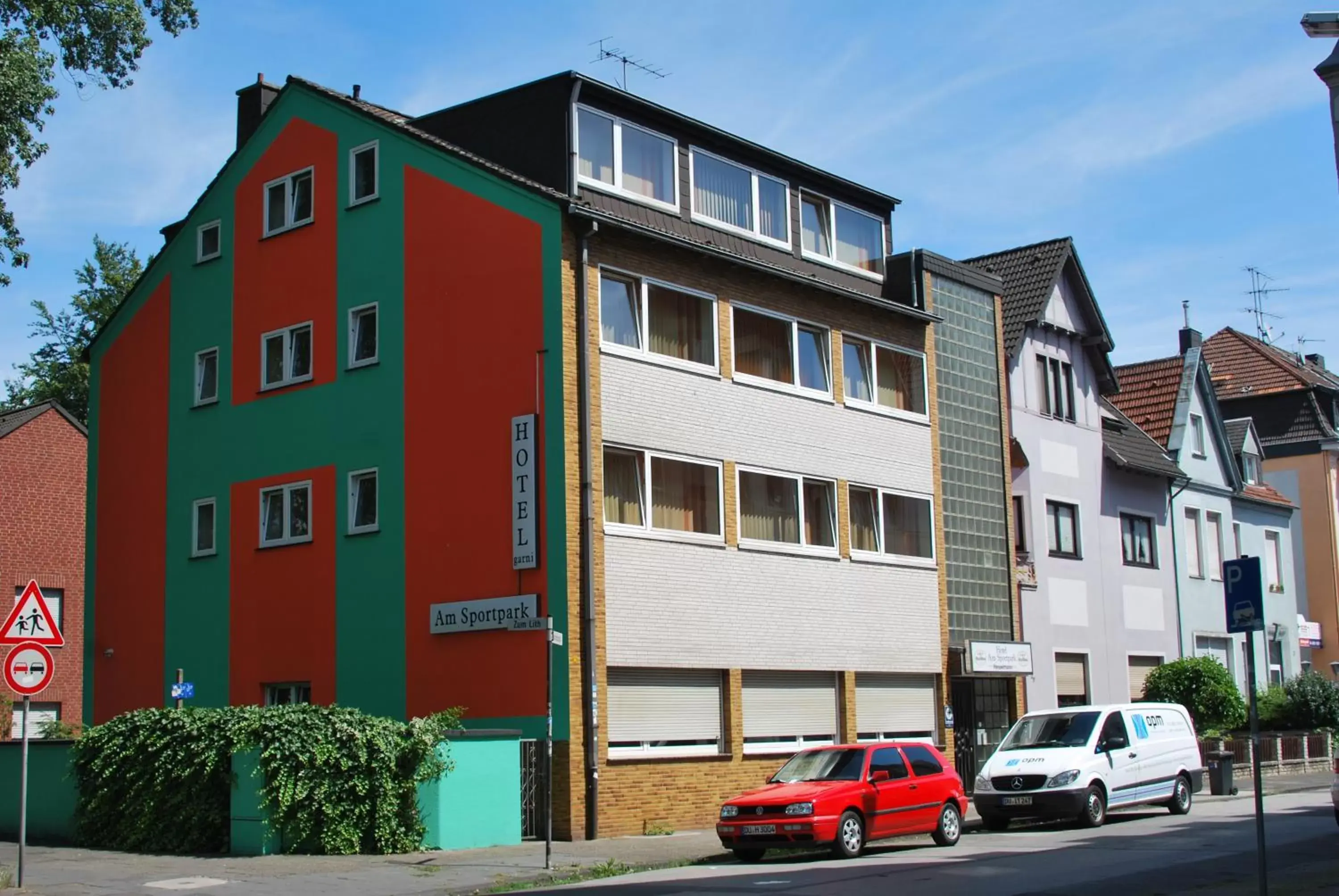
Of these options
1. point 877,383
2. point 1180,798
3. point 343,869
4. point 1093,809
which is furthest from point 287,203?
point 1180,798

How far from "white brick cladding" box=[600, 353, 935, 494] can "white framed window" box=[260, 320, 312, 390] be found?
6.33 metres

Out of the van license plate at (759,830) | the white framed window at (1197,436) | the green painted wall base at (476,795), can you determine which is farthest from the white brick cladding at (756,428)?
the white framed window at (1197,436)

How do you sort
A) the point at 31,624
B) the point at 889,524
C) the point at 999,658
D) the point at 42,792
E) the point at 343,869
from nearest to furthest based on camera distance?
1. the point at 31,624
2. the point at 343,869
3. the point at 42,792
4. the point at 889,524
5. the point at 999,658

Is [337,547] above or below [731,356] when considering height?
below

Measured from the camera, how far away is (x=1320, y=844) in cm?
1984

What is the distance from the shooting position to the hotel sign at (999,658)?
31.2 metres

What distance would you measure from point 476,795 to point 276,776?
2.78 metres

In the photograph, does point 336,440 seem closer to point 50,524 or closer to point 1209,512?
point 50,524

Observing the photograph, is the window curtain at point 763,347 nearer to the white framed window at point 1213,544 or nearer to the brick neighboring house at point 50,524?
the white framed window at point 1213,544

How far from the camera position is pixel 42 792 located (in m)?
22.9

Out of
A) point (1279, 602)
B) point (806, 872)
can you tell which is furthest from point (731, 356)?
point (1279, 602)

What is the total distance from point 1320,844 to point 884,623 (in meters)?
10.6

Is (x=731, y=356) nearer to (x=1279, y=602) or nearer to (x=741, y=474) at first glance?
(x=741, y=474)

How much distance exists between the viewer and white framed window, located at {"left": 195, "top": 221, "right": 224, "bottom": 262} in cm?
2998
